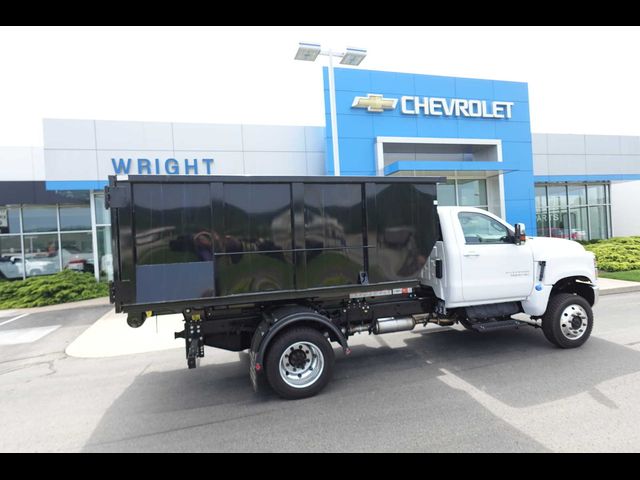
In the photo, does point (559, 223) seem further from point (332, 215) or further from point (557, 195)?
point (332, 215)

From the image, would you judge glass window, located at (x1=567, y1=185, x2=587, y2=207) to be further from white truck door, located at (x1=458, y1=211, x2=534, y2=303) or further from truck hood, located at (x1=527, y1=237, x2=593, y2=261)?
white truck door, located at (x1=458, y1=211, x2=534, y2=303)

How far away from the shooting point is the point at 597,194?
2239cm

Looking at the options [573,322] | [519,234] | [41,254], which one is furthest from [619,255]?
[41,254]

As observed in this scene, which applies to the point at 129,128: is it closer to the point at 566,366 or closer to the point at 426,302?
the point at 426,302

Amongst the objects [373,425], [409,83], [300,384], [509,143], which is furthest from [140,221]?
[509,143]

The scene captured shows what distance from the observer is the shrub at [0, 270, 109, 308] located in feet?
39.8

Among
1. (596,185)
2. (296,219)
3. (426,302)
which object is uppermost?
(596,185)

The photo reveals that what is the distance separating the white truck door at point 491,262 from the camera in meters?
5.18

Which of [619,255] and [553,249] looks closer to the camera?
[553,249]

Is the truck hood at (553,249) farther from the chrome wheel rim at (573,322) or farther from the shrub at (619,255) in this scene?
the shrub at (619,255)

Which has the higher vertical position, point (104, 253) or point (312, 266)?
point (104, 253)

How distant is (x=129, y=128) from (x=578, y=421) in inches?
608

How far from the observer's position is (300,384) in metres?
4.32

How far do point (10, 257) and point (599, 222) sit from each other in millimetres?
31475
